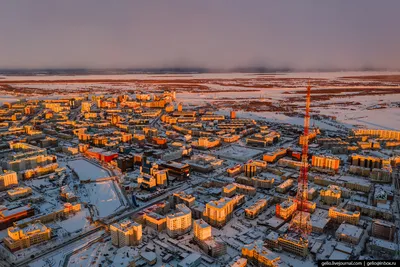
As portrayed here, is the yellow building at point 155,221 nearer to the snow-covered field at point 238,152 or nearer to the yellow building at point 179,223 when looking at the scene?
the yellow building at point 179,223

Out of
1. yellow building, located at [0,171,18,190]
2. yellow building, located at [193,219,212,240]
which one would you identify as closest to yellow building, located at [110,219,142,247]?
yellow building, located at [193,219,212,240]

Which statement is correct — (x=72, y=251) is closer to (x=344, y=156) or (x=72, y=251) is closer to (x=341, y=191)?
(x=341, y=191)

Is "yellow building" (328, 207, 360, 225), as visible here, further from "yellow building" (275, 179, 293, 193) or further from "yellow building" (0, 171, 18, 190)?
"yellow building" (0, 171, 18, 190)

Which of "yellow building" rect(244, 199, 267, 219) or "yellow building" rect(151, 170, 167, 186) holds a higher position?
"yellow building" rect(151, 170, 167, 186)

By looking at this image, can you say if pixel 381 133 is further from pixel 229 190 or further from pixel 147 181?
pixel 147 181

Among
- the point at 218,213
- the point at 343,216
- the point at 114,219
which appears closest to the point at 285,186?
the point at 343,216

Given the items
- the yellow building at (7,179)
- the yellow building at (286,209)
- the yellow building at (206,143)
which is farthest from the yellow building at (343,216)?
the yellow building at (7,179)
